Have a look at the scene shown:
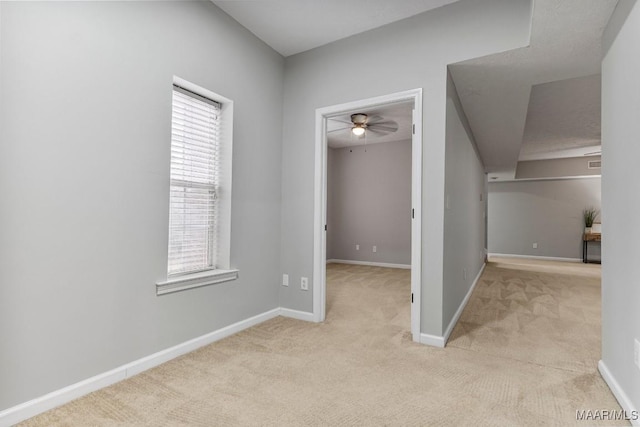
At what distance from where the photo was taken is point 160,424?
60.7 inches

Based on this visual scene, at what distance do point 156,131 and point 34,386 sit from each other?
1.54 m

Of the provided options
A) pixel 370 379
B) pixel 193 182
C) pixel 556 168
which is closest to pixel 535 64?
pixel 370 379

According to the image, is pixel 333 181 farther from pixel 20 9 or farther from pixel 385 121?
pixel 20 9

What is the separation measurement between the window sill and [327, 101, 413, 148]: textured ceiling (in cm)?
280

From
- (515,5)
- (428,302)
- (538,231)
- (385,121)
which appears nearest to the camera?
(515,5)

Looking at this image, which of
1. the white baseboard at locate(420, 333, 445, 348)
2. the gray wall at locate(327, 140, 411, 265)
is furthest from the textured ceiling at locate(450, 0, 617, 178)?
the gray wall at locate(327, 140, 411, 265)

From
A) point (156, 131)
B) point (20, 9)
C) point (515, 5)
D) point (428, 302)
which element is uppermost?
point (515, 5)

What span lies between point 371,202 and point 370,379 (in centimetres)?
536

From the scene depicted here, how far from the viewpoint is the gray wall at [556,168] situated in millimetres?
7859

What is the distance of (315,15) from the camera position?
8.73ft

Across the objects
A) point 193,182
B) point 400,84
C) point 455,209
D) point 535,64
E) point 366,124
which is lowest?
point 455,209

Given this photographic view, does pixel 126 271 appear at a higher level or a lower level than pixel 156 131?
lower

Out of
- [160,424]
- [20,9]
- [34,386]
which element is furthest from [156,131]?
[160,424]

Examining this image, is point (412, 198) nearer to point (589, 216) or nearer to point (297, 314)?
point (297, 314)
